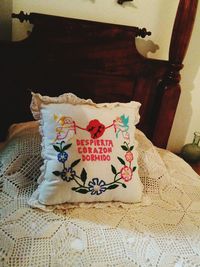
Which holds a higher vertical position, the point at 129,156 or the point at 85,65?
the point at 85,65

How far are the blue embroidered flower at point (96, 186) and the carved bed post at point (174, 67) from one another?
22.8 inches

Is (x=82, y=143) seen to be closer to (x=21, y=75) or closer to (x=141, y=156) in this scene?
(x=141, y=156)

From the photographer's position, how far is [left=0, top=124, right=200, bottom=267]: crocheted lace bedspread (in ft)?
2.81

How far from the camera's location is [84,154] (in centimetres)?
103

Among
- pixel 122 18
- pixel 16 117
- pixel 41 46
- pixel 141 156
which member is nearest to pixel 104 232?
pixel 141 156

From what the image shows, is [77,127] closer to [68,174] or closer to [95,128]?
[95,128]

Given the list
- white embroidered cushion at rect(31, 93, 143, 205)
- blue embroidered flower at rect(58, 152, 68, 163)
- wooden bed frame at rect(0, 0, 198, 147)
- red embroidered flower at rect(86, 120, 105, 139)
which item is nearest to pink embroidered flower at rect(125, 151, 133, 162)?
white embroidered cushion at rect(31, 93, 143, 205)

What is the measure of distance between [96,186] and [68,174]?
0.11 meters

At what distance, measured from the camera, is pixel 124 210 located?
3.54ft

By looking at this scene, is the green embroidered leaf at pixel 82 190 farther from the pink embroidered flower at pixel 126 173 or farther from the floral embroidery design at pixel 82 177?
the pink embroidered flower at pixel 126 173

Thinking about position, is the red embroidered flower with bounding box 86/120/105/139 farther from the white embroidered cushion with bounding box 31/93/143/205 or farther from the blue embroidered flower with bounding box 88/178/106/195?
the blue embroidered flower with bounding box 88/178/106/195

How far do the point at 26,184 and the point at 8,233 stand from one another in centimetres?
24

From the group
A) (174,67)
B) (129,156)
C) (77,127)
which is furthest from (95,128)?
(174,67)

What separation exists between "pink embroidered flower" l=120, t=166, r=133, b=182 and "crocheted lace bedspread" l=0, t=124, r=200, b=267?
0.34ft
